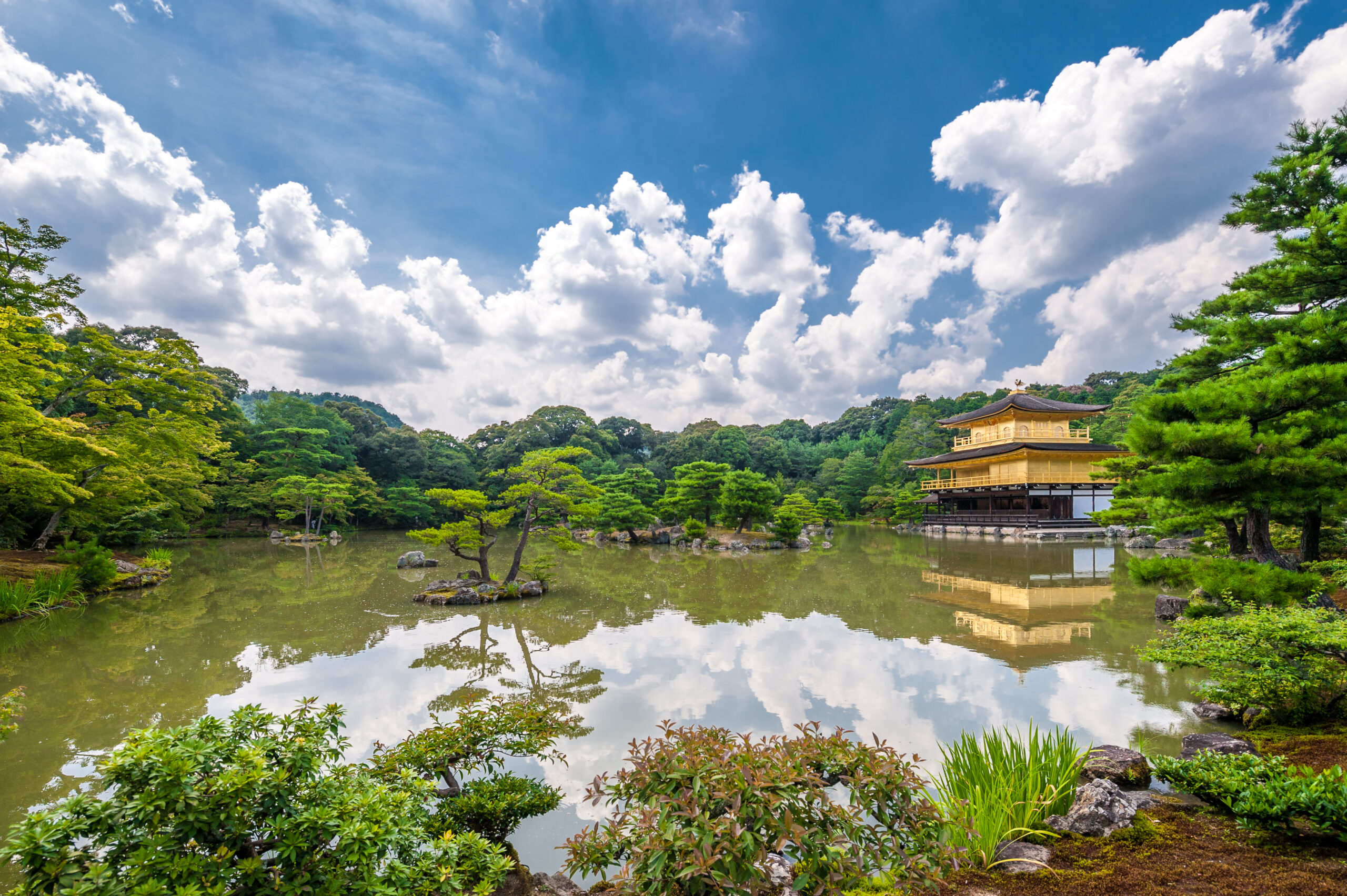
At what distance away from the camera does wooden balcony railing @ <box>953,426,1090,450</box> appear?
21172mm

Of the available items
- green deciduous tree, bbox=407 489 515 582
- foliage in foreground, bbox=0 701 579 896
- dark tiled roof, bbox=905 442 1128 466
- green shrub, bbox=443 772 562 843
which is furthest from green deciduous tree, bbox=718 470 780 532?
foliage in foreground, bbox=0 701 579 896

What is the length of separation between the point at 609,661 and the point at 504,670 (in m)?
1.05

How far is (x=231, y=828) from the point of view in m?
1.35

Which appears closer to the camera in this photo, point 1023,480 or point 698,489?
point 698,489

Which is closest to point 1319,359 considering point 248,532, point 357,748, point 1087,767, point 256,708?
point 1087,767

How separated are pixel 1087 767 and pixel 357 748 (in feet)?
14.5

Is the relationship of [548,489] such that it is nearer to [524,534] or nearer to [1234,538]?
[524,534]

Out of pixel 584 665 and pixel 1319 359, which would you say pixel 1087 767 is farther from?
pixel 1319 359

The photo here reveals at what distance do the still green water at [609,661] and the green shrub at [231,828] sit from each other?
138 centimetres

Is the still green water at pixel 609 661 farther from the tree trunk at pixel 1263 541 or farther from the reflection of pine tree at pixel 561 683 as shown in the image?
the tree trunk at pixel 1263 541

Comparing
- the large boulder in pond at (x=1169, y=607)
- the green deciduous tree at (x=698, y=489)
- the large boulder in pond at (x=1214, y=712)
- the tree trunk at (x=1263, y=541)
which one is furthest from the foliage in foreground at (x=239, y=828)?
the green deciduous tree at (x=698, y=489)

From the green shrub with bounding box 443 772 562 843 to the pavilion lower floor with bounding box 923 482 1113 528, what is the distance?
20719 mm

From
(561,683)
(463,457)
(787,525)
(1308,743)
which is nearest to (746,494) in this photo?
(787,525)

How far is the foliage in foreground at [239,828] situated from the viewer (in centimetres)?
121
